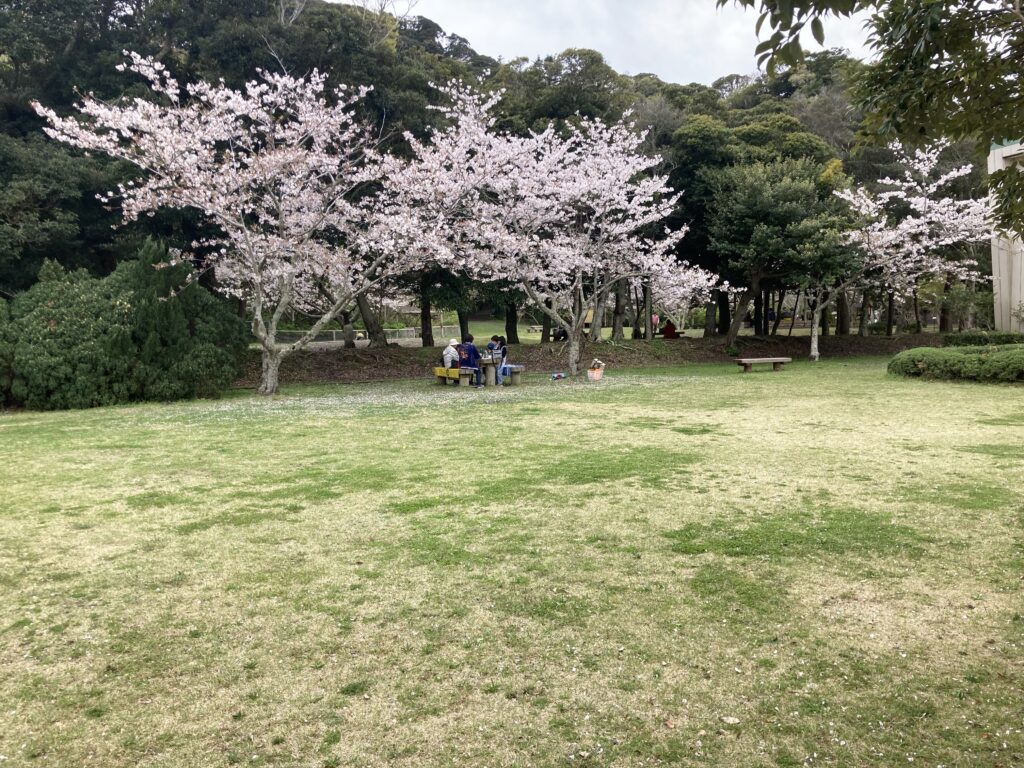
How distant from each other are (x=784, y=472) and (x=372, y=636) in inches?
188

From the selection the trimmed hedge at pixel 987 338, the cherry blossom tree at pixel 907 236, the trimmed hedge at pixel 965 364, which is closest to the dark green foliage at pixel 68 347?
the trimmed hedge at pixel 965 364

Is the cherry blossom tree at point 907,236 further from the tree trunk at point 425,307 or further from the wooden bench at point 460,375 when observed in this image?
the wooden bench at point 460,375

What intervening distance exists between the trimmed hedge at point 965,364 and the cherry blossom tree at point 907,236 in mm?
7604

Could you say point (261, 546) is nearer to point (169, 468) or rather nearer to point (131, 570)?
point (131, 570)

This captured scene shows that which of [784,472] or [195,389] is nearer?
[784,472]

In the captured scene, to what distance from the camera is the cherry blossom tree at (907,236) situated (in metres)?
23.3

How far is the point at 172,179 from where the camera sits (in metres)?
14.2

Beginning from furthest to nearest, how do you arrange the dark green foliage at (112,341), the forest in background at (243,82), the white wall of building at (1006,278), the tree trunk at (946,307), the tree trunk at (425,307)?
the tree trunk at (946,307) → the tree trunk at (425,307) → the white wall of building at (1006,278) → the forest in background at (243,82) → the dark green foliage at (112,341)

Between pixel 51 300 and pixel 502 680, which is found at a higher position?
pixel 51 300

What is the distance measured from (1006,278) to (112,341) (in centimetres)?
2581

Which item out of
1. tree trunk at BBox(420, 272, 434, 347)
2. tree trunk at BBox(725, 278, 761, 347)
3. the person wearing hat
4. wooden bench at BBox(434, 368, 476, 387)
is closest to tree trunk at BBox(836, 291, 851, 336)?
tree trunk at BBox(725, 278, 761, 347)

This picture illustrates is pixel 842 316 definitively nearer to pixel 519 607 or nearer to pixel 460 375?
pixel 460 375

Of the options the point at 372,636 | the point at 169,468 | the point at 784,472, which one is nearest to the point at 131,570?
the point at 372,636

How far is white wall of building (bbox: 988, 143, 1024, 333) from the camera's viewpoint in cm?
2180
